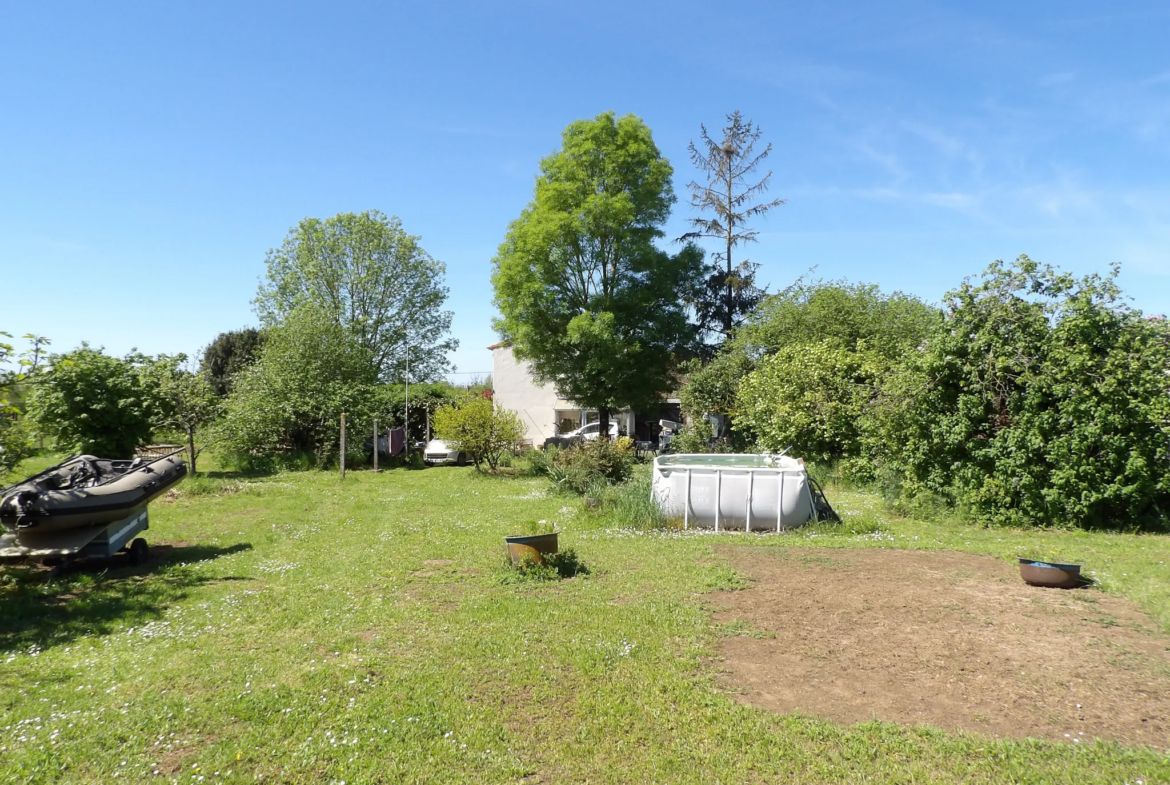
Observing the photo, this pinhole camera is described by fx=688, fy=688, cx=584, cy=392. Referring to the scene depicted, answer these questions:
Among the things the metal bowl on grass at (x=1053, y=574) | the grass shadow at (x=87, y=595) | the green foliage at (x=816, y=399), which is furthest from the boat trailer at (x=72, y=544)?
the green foliage at (x=816, y=399)

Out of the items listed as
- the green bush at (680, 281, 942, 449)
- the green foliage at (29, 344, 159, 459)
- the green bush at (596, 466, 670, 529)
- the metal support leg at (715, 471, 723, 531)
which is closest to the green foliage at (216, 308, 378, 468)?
the green foliage at (29, 344, 159, 459)

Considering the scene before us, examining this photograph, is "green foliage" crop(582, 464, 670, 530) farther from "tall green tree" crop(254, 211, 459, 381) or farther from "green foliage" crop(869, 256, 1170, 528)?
"tall green tree" crop(254, 211, 459, 381)

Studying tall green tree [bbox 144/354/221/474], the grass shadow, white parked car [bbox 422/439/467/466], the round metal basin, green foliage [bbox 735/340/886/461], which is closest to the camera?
the grass shadow

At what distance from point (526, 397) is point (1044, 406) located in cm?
2891

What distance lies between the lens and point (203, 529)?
463 inches

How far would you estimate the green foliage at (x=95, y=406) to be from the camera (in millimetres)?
16734

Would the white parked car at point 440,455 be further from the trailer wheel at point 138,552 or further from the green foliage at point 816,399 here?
the trailer wheel at point 138,552

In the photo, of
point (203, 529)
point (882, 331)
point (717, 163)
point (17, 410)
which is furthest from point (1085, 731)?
point (717, 163)

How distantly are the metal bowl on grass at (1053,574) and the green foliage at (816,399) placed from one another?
29.0ft

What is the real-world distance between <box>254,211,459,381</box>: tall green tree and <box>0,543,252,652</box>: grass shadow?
29.6 m

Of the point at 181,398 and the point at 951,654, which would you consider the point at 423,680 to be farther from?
the point at 181,398

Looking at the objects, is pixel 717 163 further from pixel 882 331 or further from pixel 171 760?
pixel 171 760

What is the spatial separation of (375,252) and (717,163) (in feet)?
65.2

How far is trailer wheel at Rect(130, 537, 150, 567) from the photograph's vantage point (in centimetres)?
909
